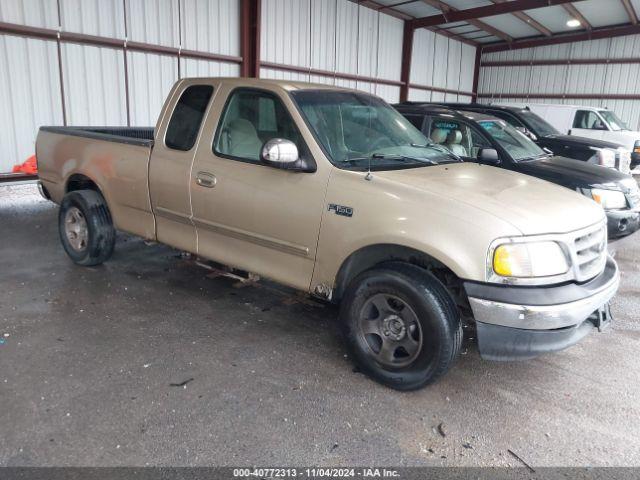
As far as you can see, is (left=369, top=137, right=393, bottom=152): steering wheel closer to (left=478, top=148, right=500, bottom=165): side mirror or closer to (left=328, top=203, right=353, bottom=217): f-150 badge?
(left=328, top=203, right=353, bottom=217): f-150 badge

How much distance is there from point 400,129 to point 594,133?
1234 cm

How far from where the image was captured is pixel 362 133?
158 inches

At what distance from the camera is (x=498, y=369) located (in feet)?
12.3

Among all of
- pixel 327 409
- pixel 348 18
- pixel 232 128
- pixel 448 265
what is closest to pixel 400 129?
pixel 232 128

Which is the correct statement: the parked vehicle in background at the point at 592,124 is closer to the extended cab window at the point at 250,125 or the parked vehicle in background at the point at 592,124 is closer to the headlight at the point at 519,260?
the extended cab window at the point at 250,125

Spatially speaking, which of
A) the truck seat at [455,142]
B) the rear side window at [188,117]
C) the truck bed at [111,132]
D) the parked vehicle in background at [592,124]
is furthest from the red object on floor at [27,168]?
the parked vehicle in background at [592,124]

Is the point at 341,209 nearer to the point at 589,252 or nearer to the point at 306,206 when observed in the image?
the point at 306,206

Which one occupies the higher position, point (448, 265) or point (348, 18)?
point (348, 18)

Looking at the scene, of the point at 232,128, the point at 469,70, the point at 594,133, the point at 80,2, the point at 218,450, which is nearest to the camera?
the point at 218,450

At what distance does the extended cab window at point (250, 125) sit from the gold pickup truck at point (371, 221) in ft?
0.04

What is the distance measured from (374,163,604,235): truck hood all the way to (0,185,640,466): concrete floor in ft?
3.87

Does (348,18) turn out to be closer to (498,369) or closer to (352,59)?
(352,59)

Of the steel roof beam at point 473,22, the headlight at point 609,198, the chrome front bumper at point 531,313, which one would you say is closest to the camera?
the chrome front bumper at point 531,313

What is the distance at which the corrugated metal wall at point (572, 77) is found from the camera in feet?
67.6
